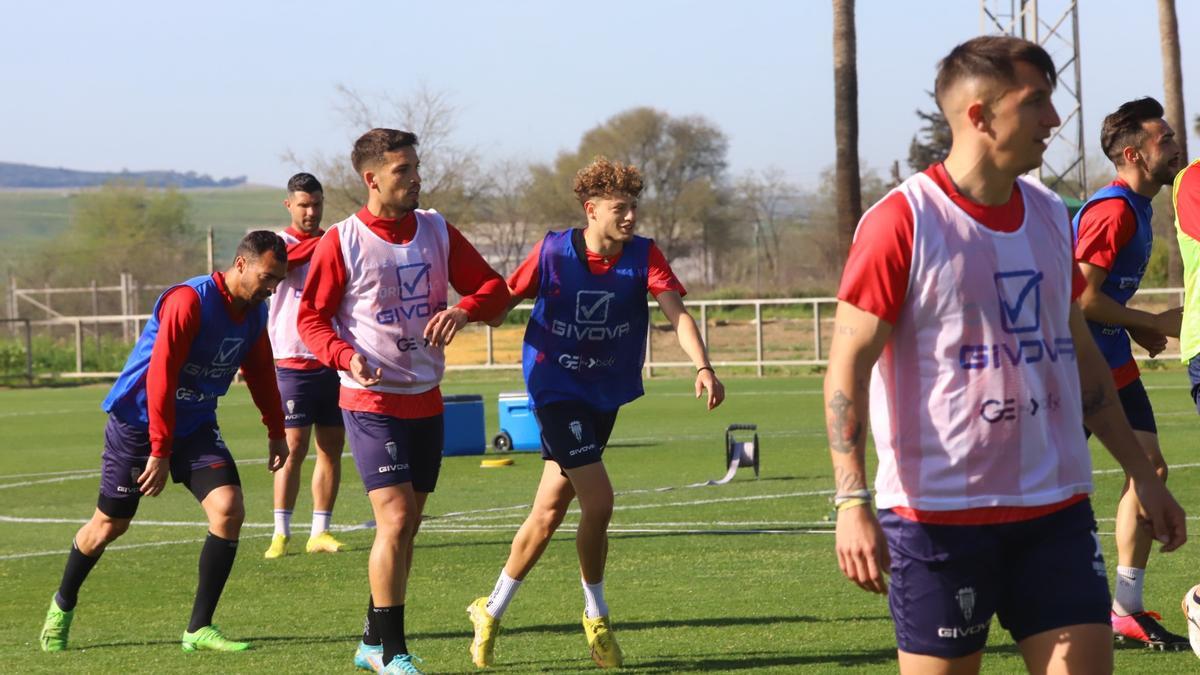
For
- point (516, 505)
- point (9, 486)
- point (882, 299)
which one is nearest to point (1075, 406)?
point (882, 299)

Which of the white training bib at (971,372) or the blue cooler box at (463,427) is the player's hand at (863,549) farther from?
the blue cooler box at (463,427)

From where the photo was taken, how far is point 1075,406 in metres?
4.33

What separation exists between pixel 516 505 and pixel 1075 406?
9.77 m

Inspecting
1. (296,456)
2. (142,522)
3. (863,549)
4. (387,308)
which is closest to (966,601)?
→ (863,549)

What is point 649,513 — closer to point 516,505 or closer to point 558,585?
point 516,505

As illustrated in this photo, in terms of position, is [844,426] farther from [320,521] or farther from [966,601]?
[320,521]

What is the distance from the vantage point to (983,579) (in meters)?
4.20

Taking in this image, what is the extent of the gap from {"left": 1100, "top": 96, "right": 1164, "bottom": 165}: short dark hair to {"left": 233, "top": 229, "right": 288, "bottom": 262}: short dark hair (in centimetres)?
365

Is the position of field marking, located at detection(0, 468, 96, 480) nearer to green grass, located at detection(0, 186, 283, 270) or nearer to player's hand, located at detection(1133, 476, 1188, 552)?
player's hand, located at detection(1133, 476, 1188, 552)

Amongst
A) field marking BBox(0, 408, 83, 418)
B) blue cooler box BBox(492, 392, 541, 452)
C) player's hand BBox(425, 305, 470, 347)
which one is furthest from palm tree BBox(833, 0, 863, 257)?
player's hand BBox(425, 305, 470, 347)

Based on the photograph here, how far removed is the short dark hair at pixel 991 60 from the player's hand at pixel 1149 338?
9.27 ft

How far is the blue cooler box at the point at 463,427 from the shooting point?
18688 millimetres

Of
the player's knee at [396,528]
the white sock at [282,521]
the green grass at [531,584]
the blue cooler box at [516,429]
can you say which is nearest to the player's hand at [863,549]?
the green grass at [531,584]

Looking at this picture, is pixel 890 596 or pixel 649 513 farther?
pixel 649 513
